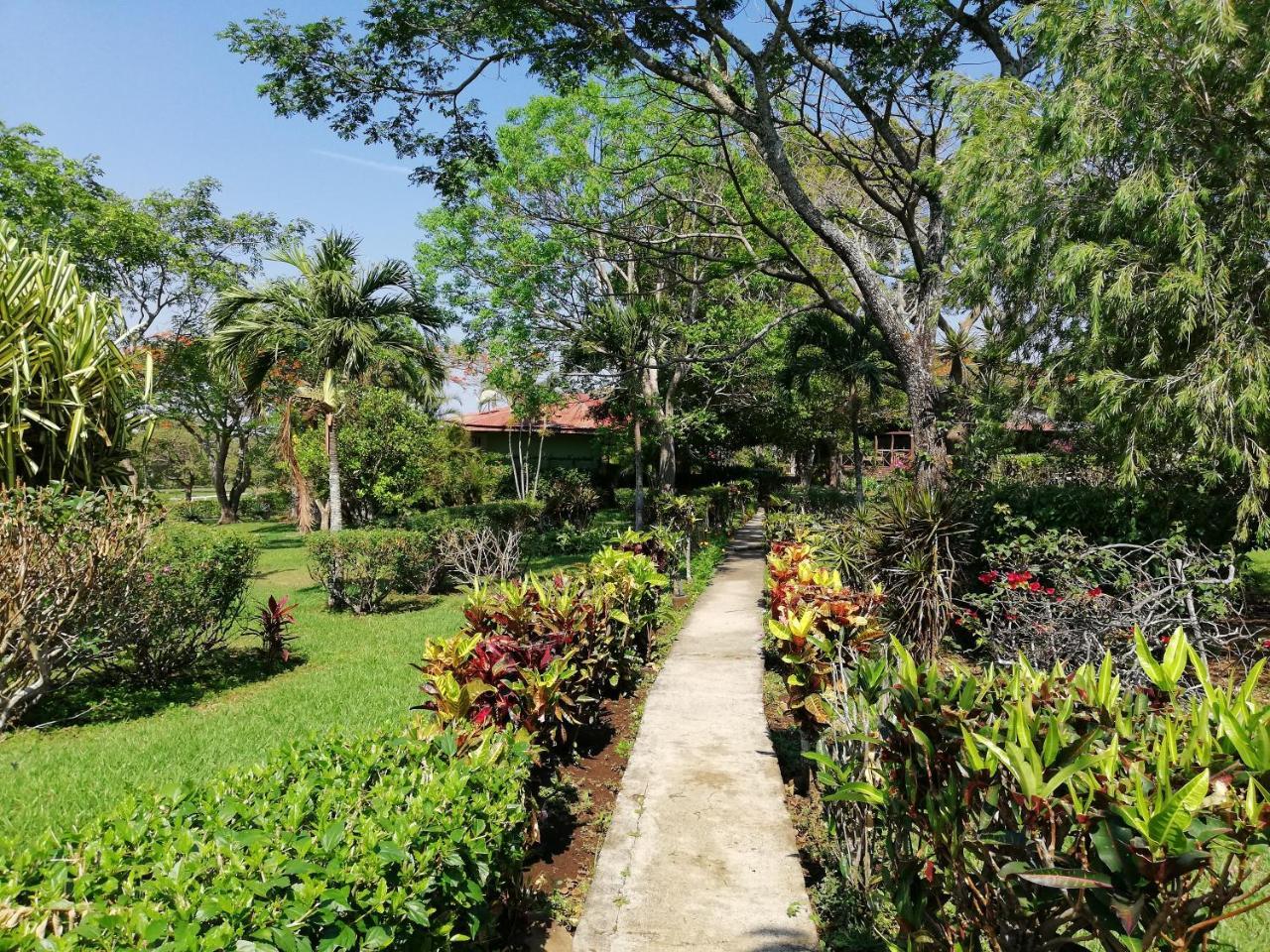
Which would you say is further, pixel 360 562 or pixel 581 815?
pixel 360 562

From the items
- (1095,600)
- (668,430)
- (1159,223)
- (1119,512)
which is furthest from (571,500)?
(1095,600)

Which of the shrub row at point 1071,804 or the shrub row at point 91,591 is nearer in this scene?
the shrub row at point 1071,804

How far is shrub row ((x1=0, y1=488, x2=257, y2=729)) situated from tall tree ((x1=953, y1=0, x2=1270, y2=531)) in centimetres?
872

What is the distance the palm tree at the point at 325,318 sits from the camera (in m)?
11.8

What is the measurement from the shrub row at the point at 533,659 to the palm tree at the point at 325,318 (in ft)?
24.4

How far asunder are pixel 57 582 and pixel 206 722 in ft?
5.22

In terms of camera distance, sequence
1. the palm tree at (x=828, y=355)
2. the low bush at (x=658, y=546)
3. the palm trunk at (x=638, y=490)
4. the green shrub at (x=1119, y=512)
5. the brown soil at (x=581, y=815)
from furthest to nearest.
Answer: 1. the palm tree at (x=828, y=355)
2. the palm trunk at (x=638, y=490)
3. the low bush at (x=658, y=546)
4. the green shrub at (x=1119, y=512)
5. the brown soil at (x=581, y=815)

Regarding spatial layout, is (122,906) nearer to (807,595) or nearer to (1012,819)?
(1012,819)

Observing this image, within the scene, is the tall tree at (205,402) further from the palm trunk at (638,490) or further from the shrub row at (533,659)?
the shrub row at (533,659)

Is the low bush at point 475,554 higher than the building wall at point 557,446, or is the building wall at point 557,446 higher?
the building wall at point 557,446

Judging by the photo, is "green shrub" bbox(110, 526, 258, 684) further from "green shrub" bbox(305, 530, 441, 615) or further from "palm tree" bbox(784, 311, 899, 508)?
"palm tree" bbox(784, 311, 899, 508)

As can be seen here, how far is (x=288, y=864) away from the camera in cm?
189

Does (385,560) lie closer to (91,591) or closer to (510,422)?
(91,591)

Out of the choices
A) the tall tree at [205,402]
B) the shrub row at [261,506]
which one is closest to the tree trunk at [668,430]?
the tall tree at [205,402]
